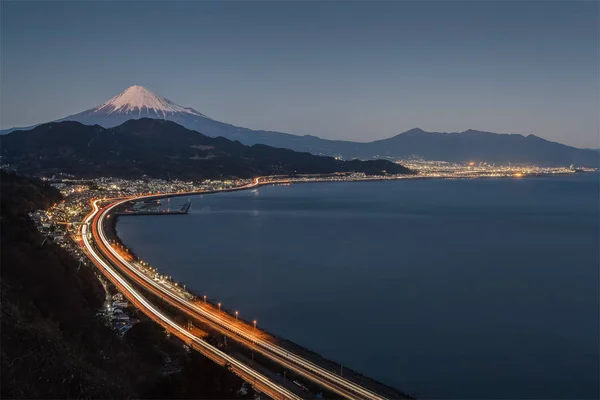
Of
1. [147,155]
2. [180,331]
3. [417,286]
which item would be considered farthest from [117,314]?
[147,155]

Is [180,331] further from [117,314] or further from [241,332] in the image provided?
[117,314]

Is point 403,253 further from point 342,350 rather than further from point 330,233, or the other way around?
point 342,350

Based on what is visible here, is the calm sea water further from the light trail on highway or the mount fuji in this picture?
the mount fuji

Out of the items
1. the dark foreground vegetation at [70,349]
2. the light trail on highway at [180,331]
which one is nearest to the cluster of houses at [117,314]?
the dark foreground vegetation at [70,349]

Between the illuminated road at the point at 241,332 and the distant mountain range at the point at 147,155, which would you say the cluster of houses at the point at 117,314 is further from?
the distant mountain range at the point at 147,155

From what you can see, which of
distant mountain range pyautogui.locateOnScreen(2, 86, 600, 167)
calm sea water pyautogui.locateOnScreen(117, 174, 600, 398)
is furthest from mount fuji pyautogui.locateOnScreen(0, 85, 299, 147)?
calm sea water pyautogui.locateOnScreen(117, 174, 600, 398)

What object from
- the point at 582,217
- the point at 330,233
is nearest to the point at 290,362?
the point at 330,233
